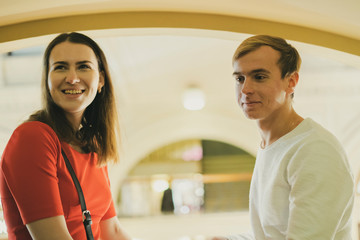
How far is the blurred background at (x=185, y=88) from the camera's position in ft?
9.35

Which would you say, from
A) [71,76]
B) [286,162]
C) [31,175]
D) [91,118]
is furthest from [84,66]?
[286,162]

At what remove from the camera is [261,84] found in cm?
169

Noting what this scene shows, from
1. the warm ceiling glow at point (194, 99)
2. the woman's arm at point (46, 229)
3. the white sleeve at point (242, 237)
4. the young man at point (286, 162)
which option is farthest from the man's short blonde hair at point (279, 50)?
the warm ceiling glow at point (194, 99)

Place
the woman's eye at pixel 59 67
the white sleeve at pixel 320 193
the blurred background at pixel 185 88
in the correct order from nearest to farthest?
the white sleeve at pixel 320 193 < the woman's eye at pixel 59 67 < the blurred background at pixel 185 88

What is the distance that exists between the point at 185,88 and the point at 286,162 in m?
6.21

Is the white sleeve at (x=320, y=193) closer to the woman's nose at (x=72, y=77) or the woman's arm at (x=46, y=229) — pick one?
the woman's arm at (x=46, y=229)

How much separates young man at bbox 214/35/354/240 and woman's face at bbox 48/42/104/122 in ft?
2.17

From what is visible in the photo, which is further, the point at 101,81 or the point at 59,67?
the point at 101,81

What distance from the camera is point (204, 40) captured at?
616 cm

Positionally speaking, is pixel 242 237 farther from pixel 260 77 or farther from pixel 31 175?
pixel 31 175

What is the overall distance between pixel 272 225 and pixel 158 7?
1.82 m

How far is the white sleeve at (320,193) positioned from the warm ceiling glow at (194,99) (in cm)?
586

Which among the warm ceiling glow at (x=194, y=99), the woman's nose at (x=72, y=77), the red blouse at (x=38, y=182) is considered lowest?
the red blouse at (x=38, y=182)

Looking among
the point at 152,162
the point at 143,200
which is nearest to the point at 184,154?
the point at 152,162
